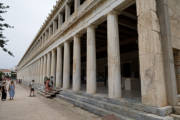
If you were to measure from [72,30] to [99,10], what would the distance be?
385 cm

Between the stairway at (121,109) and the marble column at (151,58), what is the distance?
0.82 ft

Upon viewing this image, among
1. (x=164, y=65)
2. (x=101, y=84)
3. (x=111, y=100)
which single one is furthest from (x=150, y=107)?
(x=101, y=84)

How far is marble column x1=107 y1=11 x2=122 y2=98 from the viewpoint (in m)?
6.30

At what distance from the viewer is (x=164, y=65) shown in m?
4.85

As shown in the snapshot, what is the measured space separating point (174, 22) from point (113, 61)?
319 centimetres

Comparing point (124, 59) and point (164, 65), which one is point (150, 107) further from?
point (124, 59)

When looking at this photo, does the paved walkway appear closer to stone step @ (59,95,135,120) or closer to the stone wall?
stone step @ (59,95,135,120)

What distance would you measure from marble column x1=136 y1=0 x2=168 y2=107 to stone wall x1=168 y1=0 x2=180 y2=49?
86 cm

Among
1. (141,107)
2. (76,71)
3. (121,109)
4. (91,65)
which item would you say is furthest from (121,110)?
(76,71)

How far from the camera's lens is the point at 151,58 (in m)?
4.59

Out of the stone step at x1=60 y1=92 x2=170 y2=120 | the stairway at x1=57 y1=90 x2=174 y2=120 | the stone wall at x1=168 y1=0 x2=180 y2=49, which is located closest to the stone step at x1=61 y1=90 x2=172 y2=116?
the stairway at x1=57 y1=90 x2=174 y2=120

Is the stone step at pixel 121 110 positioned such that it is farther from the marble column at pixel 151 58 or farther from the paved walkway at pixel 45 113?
the paved walkway at pixel 45 113

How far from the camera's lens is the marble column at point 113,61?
20.7 ft

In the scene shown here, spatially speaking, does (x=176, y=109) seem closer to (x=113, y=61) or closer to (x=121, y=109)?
(x=121, y=109)
